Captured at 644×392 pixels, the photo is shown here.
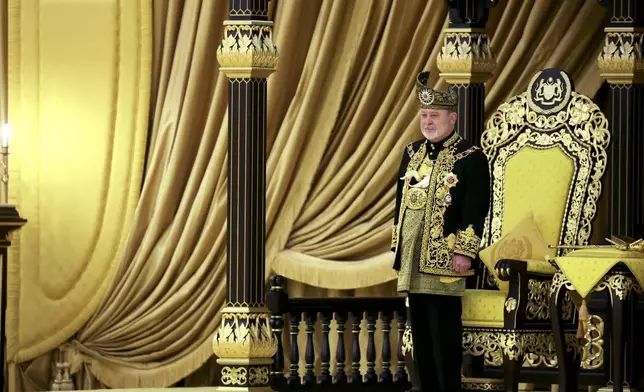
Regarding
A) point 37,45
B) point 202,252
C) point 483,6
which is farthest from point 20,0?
point 483,6

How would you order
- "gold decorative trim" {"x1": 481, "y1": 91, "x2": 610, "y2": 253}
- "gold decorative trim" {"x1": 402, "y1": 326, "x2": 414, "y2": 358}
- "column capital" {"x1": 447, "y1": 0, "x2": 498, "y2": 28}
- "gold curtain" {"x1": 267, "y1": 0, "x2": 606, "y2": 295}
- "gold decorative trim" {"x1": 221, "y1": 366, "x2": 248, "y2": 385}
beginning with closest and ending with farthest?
"gold decorative trim" {"x1": 402, "y1": 326, "x2": 414, "y2": 358} < "gold decorative trim" {"x1": 481, "y1": 91, "x2": 610, "y2": 253} < "gold decorative trim" {"x1": 221, "y1": 366, "x2": 248, "y2": 385} < "column capital" {"x1": 447, "y1": 0, "x2": 498, "y2": 28} < "gold curtain" {"x1": 267, "y1": 0, "x2": 606, "y2": 295}

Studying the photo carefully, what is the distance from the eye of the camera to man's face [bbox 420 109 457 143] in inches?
350

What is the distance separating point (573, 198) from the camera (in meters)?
9.53

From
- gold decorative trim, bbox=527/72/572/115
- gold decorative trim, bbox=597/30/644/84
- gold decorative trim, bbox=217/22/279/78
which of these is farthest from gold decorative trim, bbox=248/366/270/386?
gold decorative trim, bbox=597/30/644/84

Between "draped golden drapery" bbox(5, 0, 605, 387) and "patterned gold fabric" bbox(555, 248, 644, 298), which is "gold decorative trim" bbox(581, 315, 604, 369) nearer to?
"patterned gold fabric" bbox(555, 248, 644, 298)

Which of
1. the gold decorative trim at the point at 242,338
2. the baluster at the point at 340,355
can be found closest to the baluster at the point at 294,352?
the baluster at the point at 340,355

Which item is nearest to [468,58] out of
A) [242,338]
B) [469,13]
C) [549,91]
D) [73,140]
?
[469,13]

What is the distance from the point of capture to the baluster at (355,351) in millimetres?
10266

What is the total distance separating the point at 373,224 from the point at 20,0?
2.47 metres

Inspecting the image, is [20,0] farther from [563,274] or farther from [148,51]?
[563,274]

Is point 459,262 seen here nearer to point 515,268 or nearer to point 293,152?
point 515,268

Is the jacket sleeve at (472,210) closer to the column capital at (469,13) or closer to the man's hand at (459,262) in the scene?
the man's hand at (459,262)

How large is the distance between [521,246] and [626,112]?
108 centimetres

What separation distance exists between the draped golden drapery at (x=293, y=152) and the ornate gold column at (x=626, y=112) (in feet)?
2.72
